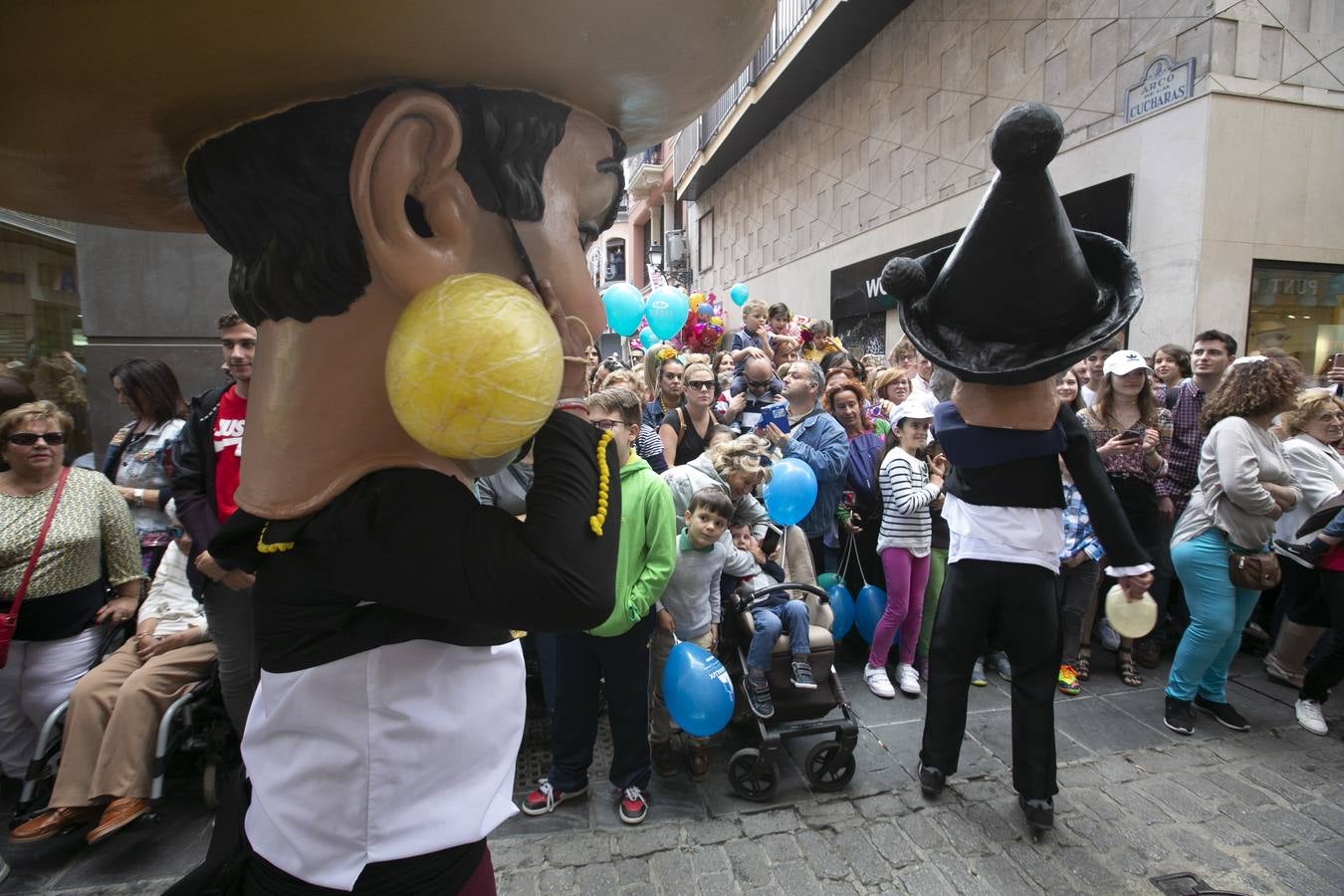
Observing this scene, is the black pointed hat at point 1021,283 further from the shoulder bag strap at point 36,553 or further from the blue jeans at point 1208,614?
the shoulder bag strap at point 36,553

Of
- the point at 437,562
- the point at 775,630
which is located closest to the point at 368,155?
the point at 437,562

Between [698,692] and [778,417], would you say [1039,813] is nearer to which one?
[698,692]

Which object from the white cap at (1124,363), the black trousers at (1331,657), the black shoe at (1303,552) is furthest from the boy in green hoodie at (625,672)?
the black trousers at (1331,657)

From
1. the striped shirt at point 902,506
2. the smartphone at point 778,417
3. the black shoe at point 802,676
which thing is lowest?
the black shoe at point 802,676

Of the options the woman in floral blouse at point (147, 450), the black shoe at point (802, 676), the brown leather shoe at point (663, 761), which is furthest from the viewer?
the woman in floral blouse at point (147, 450)

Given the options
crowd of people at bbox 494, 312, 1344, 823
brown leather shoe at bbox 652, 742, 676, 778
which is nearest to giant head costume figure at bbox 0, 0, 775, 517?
crowd of people at bbox 494, 312, 1344, 823

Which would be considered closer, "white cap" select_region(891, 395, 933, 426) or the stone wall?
"white cap" select_region(891, 395, 933, 426)

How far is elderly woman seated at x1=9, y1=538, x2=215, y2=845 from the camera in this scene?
8.73 ft

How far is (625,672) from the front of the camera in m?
2.93

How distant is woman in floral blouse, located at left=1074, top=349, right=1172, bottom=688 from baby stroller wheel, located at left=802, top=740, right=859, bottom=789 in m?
2.24

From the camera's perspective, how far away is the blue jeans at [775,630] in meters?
3.16

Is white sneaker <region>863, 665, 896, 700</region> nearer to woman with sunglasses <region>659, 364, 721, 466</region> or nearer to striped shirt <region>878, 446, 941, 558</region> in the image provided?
striped shirt <region>878, 446, 941, 558</region>

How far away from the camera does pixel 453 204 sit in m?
0.92

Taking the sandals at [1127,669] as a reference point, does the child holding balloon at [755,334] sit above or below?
above
